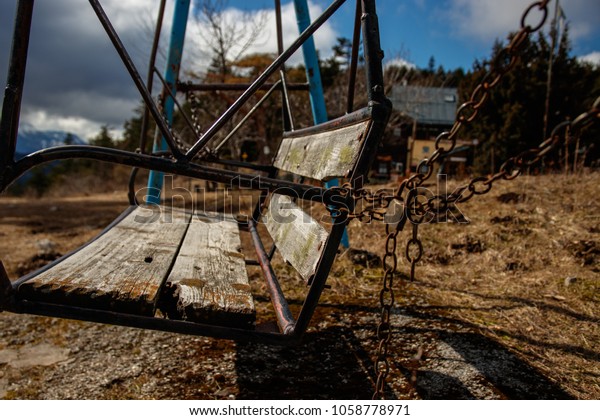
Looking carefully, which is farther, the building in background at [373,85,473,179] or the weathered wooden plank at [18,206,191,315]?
the building in background at [373,85,473,179]

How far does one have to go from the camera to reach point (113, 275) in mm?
1406

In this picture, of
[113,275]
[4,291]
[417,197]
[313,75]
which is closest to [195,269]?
[113,275]

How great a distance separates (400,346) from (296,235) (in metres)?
0.78

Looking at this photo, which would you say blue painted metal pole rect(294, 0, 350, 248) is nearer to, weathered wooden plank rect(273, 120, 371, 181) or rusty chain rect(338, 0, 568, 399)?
weathered wooden plank rect(273, 120, 371, 181)

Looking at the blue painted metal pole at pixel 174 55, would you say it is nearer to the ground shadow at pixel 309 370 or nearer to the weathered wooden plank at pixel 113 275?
the weathered wooden plank at pixel 113 275

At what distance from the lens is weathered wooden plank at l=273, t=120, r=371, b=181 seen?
4.30 ft

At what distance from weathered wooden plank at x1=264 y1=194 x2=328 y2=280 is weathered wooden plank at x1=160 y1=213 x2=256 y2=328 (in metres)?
0.19

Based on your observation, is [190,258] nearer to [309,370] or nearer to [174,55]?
[309,370]

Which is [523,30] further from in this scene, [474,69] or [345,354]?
[474,69]

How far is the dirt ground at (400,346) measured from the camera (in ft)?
5.64

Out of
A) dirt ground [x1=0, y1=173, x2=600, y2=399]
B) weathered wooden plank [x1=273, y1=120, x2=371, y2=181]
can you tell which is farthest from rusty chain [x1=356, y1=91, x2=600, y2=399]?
dirt ground [x1=0, y1=173, x2=600, y2=399]

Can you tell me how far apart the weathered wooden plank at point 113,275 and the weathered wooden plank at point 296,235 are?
447 mm

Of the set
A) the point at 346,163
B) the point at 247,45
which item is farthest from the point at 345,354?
the point at 247,45

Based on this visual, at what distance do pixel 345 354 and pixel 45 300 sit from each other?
1249 millimetres
